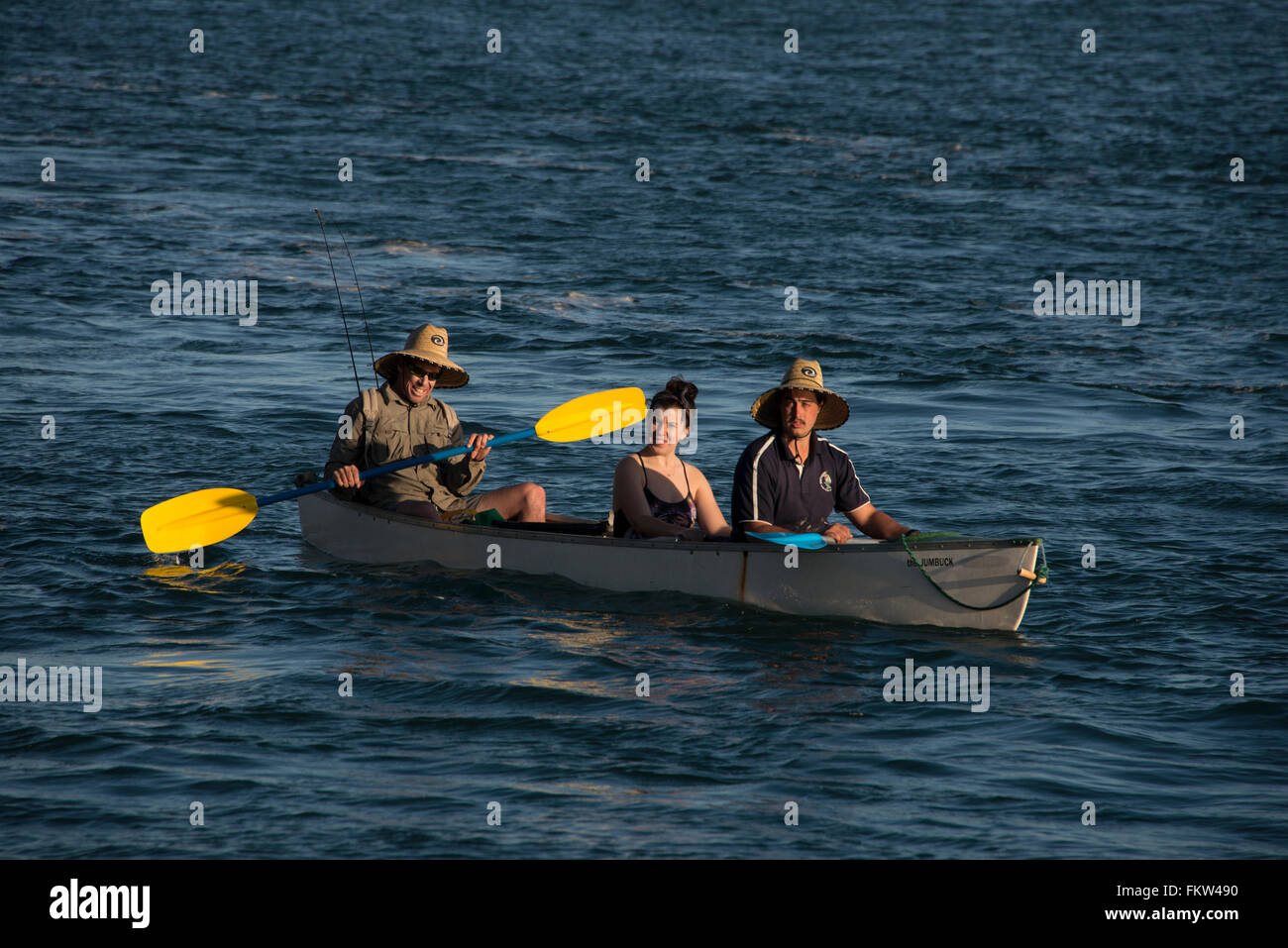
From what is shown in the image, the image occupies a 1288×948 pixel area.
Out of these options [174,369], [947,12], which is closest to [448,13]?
[947,12]

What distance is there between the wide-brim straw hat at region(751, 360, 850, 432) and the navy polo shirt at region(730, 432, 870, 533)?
0.46 ft

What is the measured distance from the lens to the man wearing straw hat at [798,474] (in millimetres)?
7895

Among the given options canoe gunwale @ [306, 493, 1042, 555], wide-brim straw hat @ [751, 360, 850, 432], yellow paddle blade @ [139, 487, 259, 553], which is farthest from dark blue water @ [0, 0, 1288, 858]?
wide-brim straw hat @ [751, 360, 850, 432]

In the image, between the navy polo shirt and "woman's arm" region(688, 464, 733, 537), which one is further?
"woman's arm" region(688, 464, 733, 537)

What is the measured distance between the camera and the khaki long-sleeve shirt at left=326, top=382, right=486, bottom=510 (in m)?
9.16

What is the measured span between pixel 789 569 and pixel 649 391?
5953 mm

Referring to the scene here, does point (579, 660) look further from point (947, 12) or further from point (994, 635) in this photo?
point (947, 12)

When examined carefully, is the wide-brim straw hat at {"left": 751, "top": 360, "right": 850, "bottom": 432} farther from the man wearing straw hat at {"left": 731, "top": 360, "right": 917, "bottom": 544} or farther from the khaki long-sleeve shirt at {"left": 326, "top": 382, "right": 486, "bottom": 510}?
the khaki long-sleeve shirt at {"left": 326, "top": 382, "right": 486, "bottom": 510}

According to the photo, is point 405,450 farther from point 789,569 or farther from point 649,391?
point 649,391

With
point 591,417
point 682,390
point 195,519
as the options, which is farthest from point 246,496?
point 682,390

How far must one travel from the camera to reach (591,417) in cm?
979

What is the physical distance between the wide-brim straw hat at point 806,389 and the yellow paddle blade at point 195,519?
349 centimetres

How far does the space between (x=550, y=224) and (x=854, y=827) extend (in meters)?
15.2

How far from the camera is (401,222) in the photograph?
2066 cm
